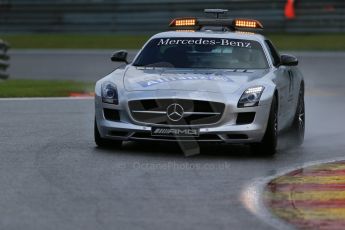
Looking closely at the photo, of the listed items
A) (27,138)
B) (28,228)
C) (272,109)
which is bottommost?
(27,138)

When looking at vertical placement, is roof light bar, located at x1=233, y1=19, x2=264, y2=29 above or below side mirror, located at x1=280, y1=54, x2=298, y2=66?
above

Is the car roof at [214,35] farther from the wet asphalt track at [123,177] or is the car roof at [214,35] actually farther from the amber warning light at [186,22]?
the wet asphalt track at [123,177]

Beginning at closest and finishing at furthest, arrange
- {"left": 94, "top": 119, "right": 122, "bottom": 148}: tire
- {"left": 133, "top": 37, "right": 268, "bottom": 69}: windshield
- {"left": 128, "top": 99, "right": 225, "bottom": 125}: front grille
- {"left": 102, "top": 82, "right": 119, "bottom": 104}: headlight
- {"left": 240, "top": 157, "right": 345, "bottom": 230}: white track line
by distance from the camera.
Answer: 1. {"left": 240, "top": 157, "right": 345, "bottom": 230}: white track line
2. {"left": 128, "top": 99, "right": 225, "bottom": 125}: front grille
3. {"left": 102, "top": 82, "right": 119, "bottom": 104}: headlight
4. {"left": 94, "top": 119, "right": 122, "bottom": 148}: tire
5. {"left": 133, "top": 37, "right": 268, "bottom": 69}: windshield

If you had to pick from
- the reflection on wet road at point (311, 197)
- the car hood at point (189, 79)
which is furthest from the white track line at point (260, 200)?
the car hood at point (189, 79)

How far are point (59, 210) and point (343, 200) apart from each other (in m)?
2.31

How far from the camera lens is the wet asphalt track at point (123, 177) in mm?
7785

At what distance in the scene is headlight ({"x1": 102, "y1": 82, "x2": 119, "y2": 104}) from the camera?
11.3m

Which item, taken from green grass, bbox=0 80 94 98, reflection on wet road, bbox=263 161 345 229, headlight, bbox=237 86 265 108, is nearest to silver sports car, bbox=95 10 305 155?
headlight, bbox=237 86 265 108

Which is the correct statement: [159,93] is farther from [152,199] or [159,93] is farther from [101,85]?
[152,199]

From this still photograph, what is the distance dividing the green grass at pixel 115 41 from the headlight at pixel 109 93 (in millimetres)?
22857

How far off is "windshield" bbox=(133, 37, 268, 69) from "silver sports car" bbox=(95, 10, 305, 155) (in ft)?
0.04

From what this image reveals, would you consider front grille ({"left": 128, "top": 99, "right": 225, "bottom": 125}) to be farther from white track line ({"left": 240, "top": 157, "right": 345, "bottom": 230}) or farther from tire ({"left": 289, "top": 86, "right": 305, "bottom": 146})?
tire ({"left": 289, "top": 86, "right": 305, "bottom": 146})

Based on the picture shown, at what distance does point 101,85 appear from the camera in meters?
11.6

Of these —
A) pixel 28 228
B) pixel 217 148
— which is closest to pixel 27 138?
pixel 217 148
